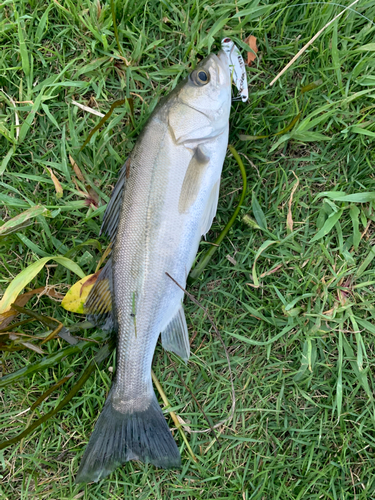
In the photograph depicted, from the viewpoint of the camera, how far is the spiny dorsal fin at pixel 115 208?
215 cm

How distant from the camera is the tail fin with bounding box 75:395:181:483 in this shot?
213cm

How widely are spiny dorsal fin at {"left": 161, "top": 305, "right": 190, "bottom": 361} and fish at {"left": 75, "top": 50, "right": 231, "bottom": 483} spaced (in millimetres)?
58

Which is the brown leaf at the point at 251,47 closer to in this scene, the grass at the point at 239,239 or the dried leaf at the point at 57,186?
the grass at the point at 239,239

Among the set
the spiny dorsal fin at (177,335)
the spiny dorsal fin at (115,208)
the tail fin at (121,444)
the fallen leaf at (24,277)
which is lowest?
the tail fin at (121,444)

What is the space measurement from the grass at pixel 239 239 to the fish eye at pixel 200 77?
329mm

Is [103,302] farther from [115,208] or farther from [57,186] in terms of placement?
[57,186]

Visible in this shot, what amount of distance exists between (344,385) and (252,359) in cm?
63

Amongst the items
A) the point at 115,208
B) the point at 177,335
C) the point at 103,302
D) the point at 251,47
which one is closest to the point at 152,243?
the point at 115,208

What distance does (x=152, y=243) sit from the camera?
2043 mm

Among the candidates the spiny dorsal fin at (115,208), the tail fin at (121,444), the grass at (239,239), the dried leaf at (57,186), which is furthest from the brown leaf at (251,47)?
the tail fin at (121,444)

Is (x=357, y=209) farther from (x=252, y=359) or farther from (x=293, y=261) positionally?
(x=252, y=359)

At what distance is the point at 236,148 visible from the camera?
2.44m

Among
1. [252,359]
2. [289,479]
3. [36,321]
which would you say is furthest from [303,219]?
[36,321]

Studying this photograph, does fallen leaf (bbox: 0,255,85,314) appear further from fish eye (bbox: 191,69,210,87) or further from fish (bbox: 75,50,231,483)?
fish eye (bbox: 191,69,210,87)
